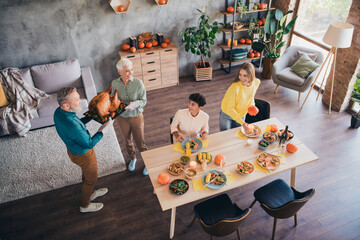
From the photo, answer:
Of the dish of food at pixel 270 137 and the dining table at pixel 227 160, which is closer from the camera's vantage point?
the dining table at pixel 227 160

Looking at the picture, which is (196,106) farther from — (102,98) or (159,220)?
(159,220)

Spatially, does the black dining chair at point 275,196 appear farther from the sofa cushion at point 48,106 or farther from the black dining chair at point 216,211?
the sofa cushion at point 48,106

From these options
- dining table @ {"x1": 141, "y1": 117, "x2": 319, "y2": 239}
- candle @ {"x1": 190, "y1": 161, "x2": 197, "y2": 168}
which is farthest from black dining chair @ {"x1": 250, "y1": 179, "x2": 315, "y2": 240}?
candle @ {"x1": 190, "y1": 161, "x2": 197, "y2": 168}

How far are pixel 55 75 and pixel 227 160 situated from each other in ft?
11.9

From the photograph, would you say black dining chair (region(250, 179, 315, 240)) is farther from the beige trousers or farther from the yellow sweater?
the beige trousers

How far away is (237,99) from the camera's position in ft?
11.7

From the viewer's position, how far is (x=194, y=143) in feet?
10.6

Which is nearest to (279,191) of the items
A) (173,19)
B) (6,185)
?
(6,185)

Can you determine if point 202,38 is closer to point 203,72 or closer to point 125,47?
point 203,72

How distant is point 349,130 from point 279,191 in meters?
2.40

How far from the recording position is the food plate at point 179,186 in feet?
9.05

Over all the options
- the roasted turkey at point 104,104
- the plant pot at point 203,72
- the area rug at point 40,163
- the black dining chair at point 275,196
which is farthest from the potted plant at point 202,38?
the black dining chair at point 275,196

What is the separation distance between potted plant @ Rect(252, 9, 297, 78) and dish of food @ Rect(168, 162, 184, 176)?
3.90m

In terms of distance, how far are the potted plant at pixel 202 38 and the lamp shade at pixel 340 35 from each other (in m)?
2.00
